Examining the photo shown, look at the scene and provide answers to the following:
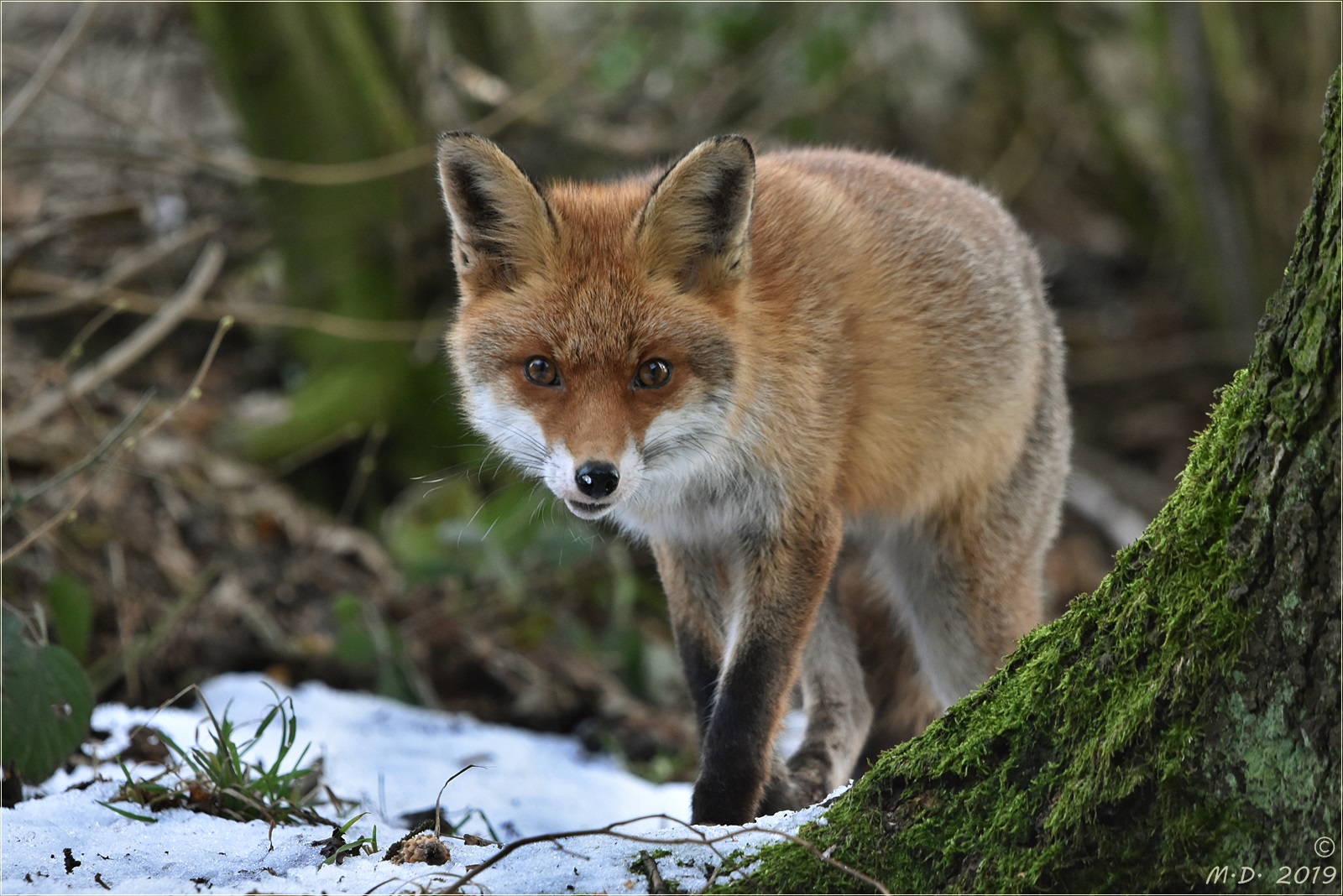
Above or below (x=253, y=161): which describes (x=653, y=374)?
below

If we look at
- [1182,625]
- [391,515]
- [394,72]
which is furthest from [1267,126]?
[1182,625]

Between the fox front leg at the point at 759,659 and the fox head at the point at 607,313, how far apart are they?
0.37 metres

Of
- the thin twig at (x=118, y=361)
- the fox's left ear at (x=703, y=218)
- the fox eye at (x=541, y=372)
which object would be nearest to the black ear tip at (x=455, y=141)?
the fox's left ear at (x=703, y=218)

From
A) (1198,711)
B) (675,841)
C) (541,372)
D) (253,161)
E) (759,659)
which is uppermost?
(253,161)

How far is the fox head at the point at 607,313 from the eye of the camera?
3.16m

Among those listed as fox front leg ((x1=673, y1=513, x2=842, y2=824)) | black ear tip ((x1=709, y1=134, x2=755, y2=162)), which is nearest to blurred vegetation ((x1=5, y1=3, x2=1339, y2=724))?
fox front leg ((x1=673, y1=513, x2=842, y2=824))

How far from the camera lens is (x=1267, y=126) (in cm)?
905

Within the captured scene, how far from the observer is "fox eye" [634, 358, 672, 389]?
320 cm

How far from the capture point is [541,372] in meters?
3.23

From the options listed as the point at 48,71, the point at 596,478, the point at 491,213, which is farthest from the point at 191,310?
the point at 596,478

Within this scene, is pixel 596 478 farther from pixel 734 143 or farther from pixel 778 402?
pixel 734 143

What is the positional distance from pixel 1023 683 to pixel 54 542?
12.9ft

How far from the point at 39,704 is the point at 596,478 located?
5.19 ft

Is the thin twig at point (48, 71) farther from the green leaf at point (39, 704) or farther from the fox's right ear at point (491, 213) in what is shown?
the green leaf at point (39, 704)
